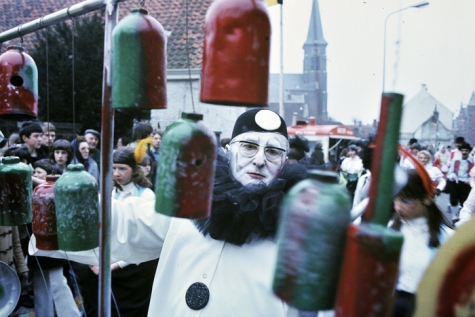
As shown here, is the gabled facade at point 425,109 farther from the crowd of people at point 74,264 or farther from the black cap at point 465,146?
the black cap at point 465,146

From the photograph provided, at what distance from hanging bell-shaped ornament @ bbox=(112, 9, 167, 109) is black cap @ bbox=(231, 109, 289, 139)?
2.86 ft

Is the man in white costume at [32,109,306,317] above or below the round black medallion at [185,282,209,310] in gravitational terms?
above

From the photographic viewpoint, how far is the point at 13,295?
1878 mm

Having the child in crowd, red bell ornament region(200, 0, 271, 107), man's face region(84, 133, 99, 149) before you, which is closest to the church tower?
red bell ornament region(200, 0, 271, 107)

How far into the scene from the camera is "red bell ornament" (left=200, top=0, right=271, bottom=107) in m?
0.91

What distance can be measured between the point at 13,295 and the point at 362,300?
5.53 ft

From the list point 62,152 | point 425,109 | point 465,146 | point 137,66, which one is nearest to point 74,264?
point 62,152

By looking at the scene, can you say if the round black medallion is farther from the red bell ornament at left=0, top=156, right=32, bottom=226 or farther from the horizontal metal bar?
the horizontal metal bar

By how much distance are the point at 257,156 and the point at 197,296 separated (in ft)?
2.04

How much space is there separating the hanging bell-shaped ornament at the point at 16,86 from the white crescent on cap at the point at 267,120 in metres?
0.93

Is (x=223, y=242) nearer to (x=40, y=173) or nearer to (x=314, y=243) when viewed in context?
(x=314, y=243)

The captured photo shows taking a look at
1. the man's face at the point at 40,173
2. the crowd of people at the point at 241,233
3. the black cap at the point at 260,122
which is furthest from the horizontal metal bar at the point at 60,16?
the man's face at the point at 40,173

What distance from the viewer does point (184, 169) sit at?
3.34 feet

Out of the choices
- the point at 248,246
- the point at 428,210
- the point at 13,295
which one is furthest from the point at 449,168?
the point at 13,295
